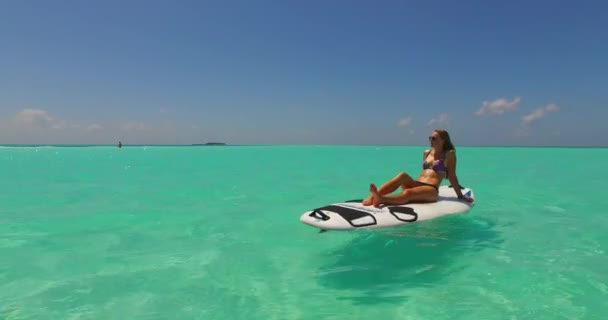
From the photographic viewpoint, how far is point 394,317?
4.07 meters

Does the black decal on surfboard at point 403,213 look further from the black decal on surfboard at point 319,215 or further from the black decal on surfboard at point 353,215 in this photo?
the black decal on surfboard at point 319,215

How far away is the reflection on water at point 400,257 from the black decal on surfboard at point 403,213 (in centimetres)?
13

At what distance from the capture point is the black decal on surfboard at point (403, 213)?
602 centimetres

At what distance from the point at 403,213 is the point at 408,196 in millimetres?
766

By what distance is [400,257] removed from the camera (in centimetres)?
592

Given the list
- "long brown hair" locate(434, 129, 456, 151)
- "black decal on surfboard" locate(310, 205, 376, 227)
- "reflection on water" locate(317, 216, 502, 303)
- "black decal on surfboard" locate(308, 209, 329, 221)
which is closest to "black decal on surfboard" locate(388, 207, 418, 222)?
"reflection on water" locate(317, 216, 502, 303)

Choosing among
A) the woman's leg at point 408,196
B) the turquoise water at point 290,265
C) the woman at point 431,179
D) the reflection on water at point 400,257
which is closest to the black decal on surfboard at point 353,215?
the reflection on water at point 400,257

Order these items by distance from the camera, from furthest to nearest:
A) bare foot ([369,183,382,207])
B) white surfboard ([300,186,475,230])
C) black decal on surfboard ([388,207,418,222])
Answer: bare foot ([369,183,382,207]) < black decal on surfboard ([388,207,418,222]) < white surfboard ([300,186,475,230])

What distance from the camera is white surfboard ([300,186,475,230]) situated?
18.3 ft

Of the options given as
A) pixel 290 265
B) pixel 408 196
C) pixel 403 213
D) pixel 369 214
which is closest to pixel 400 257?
pixel 403 213

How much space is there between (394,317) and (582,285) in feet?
9.23

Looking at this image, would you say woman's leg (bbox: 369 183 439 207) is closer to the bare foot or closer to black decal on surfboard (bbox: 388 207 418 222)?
the bare foot

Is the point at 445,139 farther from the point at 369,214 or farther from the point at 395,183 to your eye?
the point at 369,214

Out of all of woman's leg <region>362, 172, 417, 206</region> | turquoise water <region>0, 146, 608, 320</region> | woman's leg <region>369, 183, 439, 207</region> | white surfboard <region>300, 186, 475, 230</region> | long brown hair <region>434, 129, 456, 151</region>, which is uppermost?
long brown hair <region>434, 129, 456, 151</region>
